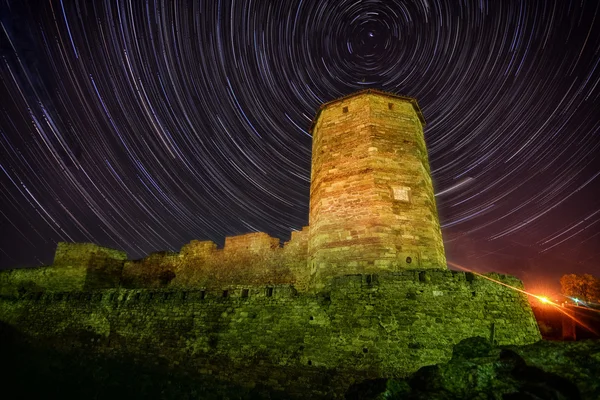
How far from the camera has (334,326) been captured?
851cm

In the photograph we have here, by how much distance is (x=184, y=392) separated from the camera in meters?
9.22

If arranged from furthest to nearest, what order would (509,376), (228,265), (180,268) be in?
1. (180,268)
2. (228,265)
3. (509,376)

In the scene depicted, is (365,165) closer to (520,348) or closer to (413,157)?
(413,157)

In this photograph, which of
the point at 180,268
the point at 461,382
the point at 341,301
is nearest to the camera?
the point at 461,382

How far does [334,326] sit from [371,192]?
5.06 metres

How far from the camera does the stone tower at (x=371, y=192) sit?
11078 mm

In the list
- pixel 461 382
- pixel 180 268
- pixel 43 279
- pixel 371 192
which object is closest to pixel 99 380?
pixel 461 382

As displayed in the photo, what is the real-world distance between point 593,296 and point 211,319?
3586 centimetres

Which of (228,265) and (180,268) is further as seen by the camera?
(180,268)

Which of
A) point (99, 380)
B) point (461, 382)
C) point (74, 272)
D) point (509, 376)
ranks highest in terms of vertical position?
point (74, 272)

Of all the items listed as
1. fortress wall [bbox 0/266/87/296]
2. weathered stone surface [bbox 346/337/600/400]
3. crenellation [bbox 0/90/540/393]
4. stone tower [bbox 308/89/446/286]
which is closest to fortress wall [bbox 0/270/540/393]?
crenellation [bbox 0/90/540/393]

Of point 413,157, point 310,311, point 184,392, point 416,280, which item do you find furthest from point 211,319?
point 413,157

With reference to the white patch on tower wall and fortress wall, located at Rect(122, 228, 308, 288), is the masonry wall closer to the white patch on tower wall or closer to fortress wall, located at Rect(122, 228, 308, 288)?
fortress wall, located at Rect(122, 228, 308, 288)

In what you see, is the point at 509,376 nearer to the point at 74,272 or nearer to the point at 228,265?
the point at 228,265
